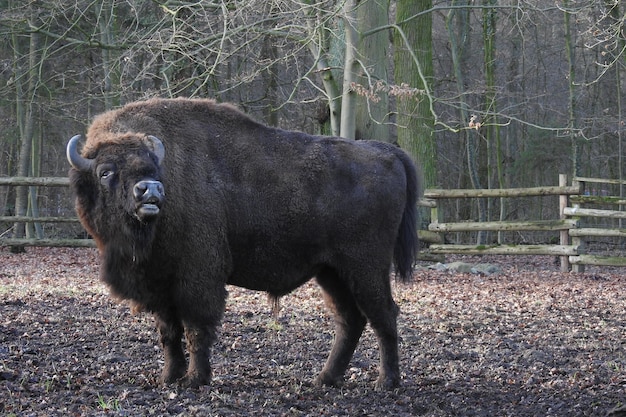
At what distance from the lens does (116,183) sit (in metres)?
5.56

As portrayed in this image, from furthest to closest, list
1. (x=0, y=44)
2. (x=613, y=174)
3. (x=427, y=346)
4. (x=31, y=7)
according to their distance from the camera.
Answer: (x=613, y=174) → (x=0, y=44) → (x=31, y=7) → (x=427, y=346)

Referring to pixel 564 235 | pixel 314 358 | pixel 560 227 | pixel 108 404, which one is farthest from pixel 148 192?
pixel 564 235

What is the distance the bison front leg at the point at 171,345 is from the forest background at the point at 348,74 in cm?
559

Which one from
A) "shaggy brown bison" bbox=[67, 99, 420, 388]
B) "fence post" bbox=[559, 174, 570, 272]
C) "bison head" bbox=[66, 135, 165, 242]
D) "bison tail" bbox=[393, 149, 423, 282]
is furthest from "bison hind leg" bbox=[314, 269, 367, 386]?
"fence post" bbox=[559, 174, 570, 272]

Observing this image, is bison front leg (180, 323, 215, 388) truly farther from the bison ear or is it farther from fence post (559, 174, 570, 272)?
fence post (559, 174, 570, 272)

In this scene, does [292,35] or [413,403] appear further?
[292,35]

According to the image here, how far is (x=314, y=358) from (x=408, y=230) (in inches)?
54.6

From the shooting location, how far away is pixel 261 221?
6.11m

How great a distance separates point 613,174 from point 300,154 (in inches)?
873

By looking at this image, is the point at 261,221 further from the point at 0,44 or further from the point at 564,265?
the point at 0,44

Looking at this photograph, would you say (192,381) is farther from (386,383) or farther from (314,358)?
(314,358)

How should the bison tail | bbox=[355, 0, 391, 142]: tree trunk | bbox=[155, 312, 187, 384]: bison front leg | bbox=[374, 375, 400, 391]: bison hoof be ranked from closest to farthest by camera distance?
bbox=[155, 312, 187, 384]: bison front leg, bbox=[374, 375, 400, 391]: bison hoof, the bison tail, bbox=[355, 0, 391, 142]: tree trunk

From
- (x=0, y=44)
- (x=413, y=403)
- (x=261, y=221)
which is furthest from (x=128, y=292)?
(x=0, y=44)

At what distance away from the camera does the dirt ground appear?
17.3 feet
